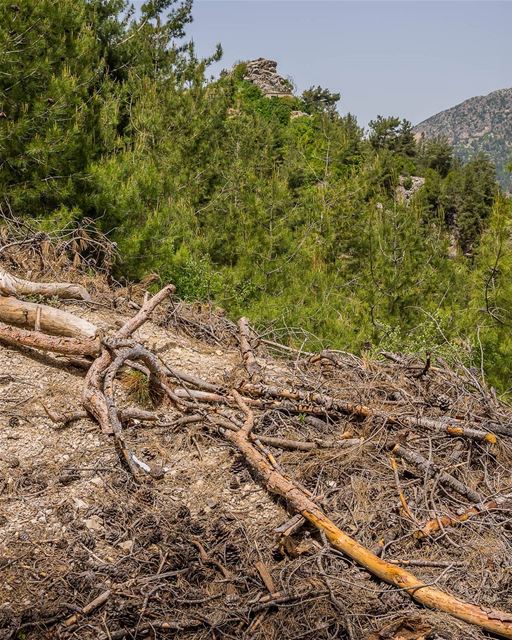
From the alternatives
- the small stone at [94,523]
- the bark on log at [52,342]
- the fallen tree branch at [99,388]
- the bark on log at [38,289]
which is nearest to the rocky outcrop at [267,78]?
the bark on log at [38,289]

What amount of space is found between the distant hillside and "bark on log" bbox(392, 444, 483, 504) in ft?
505

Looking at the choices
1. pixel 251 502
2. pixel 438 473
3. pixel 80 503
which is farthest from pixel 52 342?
pixel 438 473

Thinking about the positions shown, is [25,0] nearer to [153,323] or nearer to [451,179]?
[153,323]

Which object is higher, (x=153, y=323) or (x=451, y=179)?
(x=451, y=179)

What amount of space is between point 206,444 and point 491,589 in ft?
5.47

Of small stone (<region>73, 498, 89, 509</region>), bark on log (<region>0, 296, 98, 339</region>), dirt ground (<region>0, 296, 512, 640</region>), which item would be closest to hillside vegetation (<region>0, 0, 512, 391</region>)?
dirt ground (<region>0, 296, 512, 640</region>)

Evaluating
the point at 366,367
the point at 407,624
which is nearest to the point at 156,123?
the point at 366,367

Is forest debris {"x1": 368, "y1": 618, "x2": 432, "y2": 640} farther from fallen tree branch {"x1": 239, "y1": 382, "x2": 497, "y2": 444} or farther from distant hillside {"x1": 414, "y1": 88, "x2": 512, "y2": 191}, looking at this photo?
distant hillside {"x1": 414, "y1": 88, "x2": 512, "y2": 191}

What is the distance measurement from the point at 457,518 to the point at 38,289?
3.46m

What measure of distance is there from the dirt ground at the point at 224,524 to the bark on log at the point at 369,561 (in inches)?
1.9

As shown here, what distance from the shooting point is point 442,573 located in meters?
2.65

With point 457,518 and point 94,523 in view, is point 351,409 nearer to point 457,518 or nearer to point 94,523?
point 457,518

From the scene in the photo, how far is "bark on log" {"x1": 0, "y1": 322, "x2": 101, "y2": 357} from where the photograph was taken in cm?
390

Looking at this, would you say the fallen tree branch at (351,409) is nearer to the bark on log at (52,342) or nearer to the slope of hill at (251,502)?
the slope of hill at (251,502)
